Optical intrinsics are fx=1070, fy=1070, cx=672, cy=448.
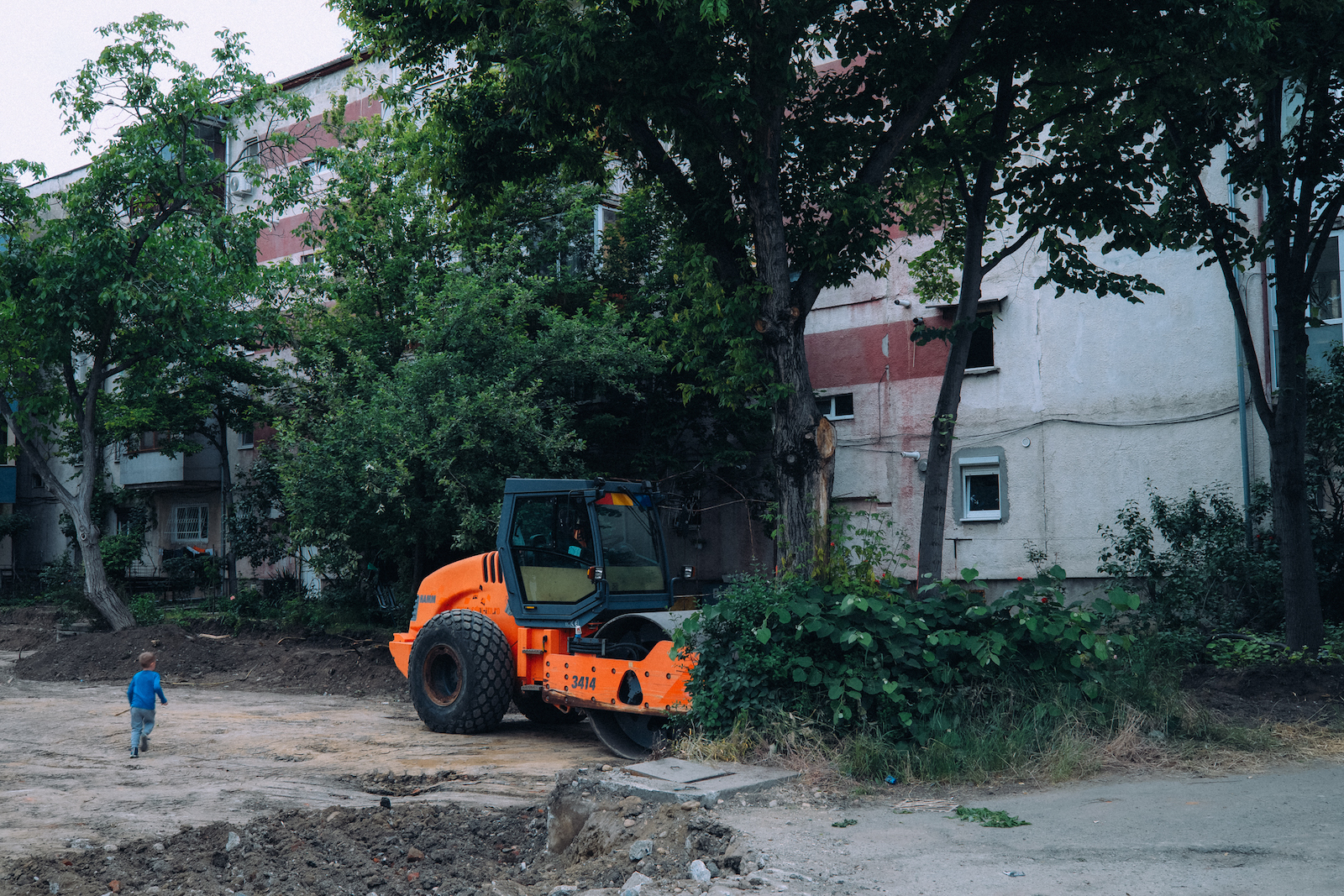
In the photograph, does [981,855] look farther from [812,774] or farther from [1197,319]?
[1197,319]

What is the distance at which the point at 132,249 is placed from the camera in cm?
1881

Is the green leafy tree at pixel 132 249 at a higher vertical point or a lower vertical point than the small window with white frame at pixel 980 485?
higher

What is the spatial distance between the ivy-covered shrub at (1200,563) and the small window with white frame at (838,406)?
17.3 feet

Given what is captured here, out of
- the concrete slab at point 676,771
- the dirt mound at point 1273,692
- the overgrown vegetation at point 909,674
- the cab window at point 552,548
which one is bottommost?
the dirt mound at point 1273,692

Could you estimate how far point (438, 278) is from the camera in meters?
18.8

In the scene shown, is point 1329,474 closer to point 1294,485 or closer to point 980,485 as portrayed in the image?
point 1294,485

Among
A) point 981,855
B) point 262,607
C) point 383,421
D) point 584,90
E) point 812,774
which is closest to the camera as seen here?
point 981,855

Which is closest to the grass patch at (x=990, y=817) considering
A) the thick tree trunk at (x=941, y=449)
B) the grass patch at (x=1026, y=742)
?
the grass patch at (x=1026, y=742)

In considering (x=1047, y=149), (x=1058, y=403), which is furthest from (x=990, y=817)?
(x=1058, y=403)

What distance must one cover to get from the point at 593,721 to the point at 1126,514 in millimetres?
9438

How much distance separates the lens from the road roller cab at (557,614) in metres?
10.3

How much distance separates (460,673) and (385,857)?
4.52 m

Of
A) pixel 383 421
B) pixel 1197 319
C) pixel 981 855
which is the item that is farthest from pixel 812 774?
pixel 1197 319

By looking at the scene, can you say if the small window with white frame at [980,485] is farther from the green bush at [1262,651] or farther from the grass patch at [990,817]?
the grass patch at [990,817]
